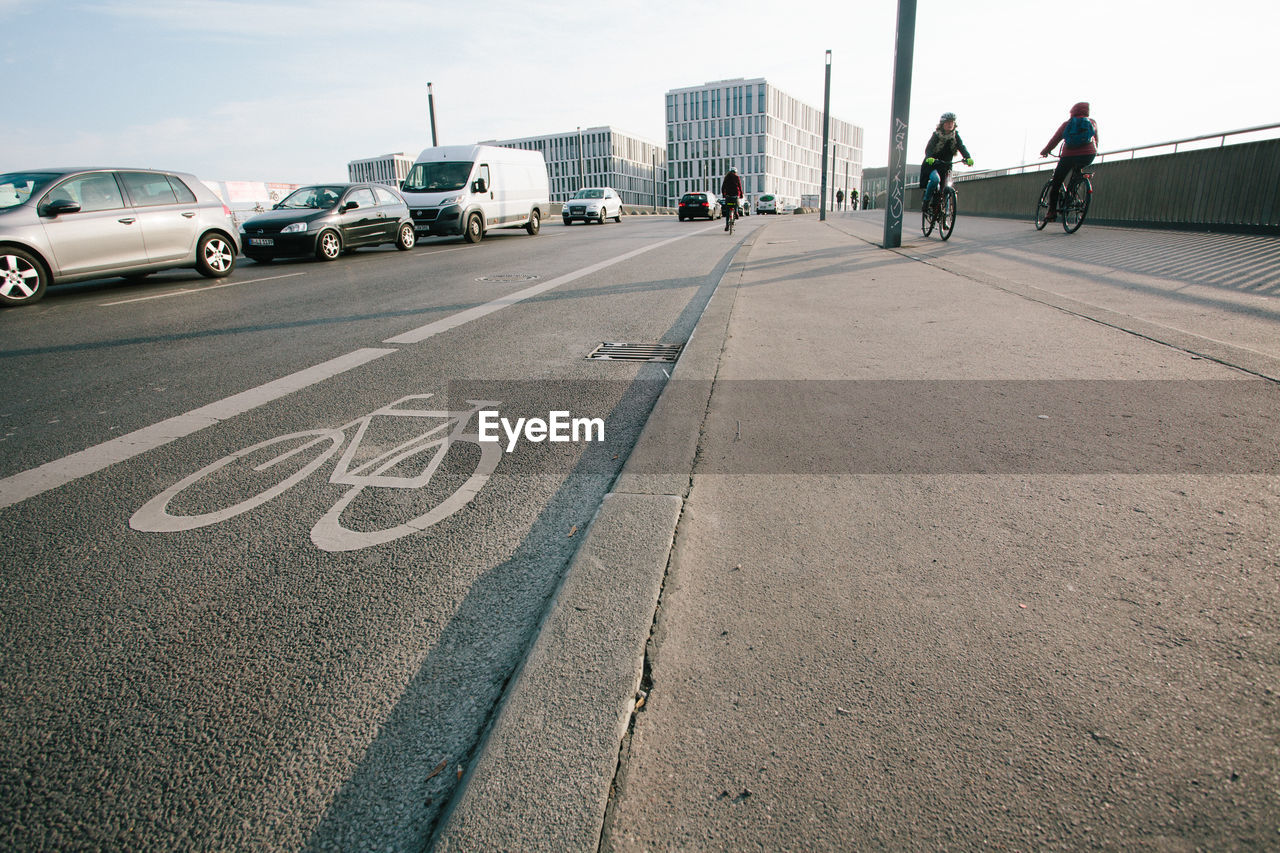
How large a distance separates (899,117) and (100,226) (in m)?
12.6

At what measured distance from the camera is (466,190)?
1920 centimetres

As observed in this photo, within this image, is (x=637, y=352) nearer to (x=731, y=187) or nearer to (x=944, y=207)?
(x=944, y=207)

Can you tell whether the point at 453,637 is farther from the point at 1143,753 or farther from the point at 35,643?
the point at 1143,753

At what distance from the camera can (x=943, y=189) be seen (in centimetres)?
1296

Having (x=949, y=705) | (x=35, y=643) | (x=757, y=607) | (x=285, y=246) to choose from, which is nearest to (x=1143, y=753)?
(x=949, y=705)

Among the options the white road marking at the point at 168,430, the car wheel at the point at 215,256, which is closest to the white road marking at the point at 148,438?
the white road marking at the point at 168,430

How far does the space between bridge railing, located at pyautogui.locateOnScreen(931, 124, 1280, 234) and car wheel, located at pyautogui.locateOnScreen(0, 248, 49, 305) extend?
17.7 meters

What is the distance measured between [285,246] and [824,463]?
45.5ft

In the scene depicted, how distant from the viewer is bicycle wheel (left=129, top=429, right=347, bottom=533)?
271 centimetres

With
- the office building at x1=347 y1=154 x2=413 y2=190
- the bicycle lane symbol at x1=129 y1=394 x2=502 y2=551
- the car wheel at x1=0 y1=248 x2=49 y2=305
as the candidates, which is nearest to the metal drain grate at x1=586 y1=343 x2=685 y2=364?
the bicycle lane symbol at x1=129 y1=394 x2=502 y2=551

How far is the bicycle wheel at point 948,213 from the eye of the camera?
42.3 ft

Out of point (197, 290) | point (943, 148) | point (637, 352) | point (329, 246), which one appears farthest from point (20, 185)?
point (943, 148)

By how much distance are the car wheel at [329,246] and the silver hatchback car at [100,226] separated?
2580 mm

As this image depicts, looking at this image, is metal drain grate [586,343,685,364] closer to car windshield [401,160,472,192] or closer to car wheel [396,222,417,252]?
car wheel [396,222,417,252]
